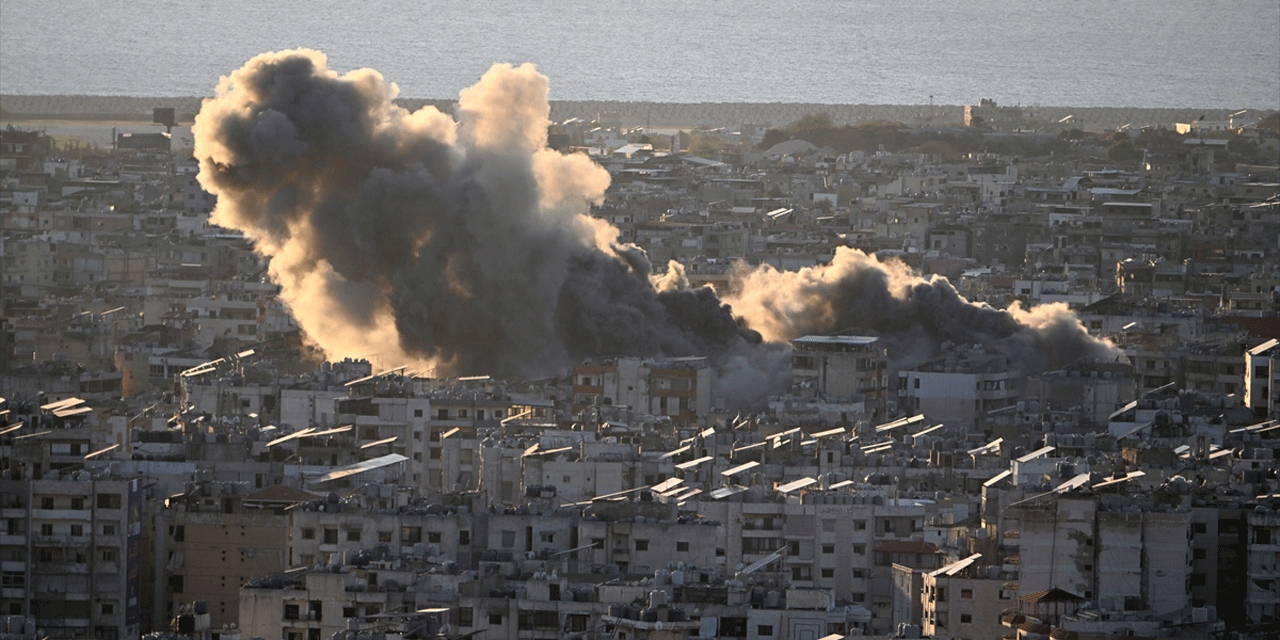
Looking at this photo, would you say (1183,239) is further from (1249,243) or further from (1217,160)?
(1217,160)

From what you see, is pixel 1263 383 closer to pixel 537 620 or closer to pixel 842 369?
pixel 842 369

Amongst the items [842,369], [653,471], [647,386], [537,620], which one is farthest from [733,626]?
[842,369]

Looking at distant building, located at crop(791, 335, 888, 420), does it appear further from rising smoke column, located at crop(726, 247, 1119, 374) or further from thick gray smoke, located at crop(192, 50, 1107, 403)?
rising smoke column, located at crop(726, 247, 1119, 374)

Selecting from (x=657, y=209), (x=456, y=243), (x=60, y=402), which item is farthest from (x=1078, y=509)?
(x=657, y=209)

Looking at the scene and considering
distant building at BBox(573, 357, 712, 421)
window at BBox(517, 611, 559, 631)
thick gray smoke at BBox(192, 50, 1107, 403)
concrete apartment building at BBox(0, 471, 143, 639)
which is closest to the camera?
window at BBox(517, 611, 559, 631)

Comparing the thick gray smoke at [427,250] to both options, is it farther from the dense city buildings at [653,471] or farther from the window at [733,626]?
the window at [733,626]

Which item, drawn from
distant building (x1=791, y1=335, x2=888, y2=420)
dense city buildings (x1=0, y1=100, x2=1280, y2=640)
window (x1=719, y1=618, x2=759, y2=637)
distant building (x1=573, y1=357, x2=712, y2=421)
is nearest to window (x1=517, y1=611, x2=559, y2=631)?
dense city buildings (x1=0, y1=100, x2=1280, y2=640)

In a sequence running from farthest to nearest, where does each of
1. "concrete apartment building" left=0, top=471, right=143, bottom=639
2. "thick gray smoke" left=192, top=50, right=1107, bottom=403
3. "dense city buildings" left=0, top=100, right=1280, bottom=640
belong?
"thick gray smoke" left=192, top=50, right=1107, bottom=403 → "concrete apartment building" left=0, top=471, right=143, bottom=639 → "dense city buildings" left=0, top=100, right=1280, bottom=640
